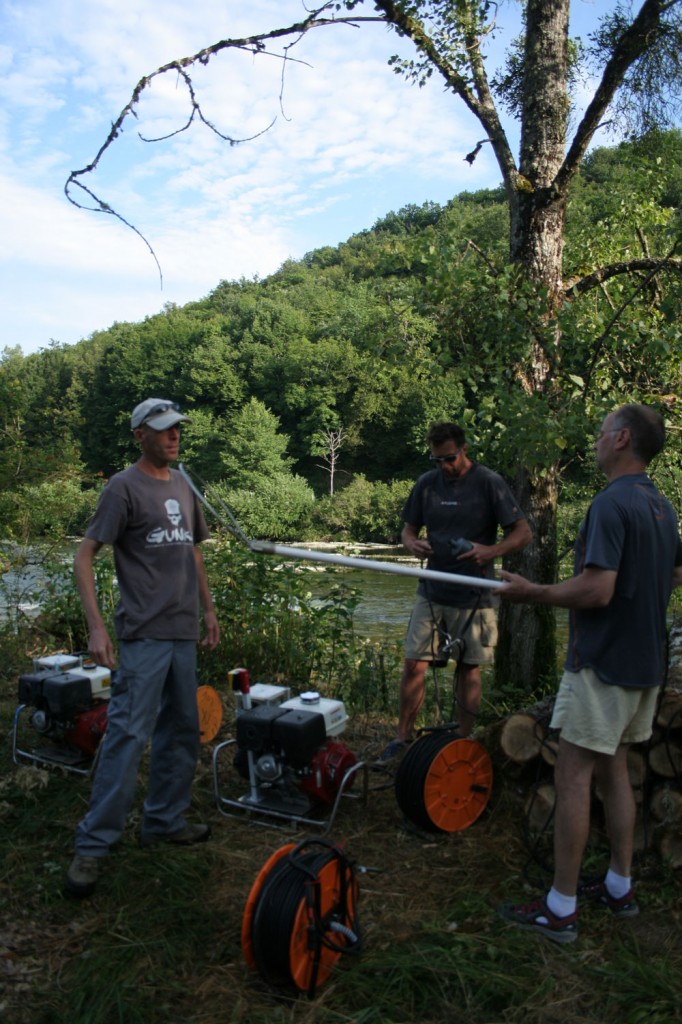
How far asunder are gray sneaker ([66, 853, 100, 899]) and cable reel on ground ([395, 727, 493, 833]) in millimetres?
1206

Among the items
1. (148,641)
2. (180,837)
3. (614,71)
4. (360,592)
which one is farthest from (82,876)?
(614,71)

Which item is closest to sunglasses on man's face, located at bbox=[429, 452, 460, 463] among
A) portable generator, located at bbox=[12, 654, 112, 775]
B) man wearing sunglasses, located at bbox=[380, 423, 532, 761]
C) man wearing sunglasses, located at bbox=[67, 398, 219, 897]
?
man wearing sunglasses, located at bbox=[380, 423, 532, 761]

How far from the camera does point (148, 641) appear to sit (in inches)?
130

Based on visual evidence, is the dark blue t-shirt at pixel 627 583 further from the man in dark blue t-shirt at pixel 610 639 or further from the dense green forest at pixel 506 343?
the dense green forest at pixel 506 343

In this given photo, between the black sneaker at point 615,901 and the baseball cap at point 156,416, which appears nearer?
the black sneaker at point 615,901

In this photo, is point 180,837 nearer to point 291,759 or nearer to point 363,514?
point 291,759

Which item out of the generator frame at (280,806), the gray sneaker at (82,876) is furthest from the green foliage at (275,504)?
the gray sneaker at (82,876)

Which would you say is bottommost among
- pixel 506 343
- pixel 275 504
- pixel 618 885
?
pixel 275 504

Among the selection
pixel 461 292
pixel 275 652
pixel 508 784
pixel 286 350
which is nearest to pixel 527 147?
pixel 461 292

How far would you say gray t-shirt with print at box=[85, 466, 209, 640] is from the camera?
10.7ft

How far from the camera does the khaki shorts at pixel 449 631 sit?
409 cm

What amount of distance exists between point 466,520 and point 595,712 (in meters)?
1.55

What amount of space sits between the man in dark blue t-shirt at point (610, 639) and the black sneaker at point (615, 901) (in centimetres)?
19

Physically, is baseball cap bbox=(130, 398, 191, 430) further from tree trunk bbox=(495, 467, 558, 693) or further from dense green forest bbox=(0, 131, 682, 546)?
tree trunk bbox=(495, 467, 558, 693)
